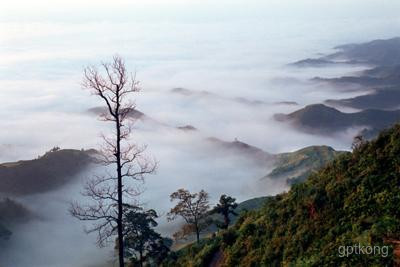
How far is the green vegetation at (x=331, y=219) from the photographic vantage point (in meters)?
14.9

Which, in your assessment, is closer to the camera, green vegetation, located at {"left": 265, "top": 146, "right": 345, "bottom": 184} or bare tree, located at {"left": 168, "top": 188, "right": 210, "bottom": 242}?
bare tree, located at {"left": 168, "top": 188, "right": 210, "bottom": 242}

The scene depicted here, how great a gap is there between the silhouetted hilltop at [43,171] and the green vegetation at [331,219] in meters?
108

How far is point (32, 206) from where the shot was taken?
383 feet

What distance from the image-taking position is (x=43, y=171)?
429 feet

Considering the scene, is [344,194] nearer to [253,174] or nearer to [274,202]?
[274,202]

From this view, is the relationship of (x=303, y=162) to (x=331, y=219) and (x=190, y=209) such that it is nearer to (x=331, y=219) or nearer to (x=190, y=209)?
(x=190, y=209)

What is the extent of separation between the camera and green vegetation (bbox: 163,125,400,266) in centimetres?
1491

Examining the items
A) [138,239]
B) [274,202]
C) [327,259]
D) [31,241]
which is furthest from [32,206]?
[327,259]

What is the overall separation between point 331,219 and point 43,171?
406 ft

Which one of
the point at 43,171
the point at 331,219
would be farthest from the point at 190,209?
the point at 43,171

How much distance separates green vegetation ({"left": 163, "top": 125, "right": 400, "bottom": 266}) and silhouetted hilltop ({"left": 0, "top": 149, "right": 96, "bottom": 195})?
108 metres

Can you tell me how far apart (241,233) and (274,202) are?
2453mm

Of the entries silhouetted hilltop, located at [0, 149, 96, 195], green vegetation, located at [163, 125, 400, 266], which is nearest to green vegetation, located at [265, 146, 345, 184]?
silhouetted hilltop, located at [0, 149, 96, 195]

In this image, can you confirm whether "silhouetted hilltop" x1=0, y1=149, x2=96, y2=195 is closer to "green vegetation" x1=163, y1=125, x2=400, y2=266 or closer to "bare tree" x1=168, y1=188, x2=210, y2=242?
"bare tree" x1=168, y1=188, x2=210, y2=242
